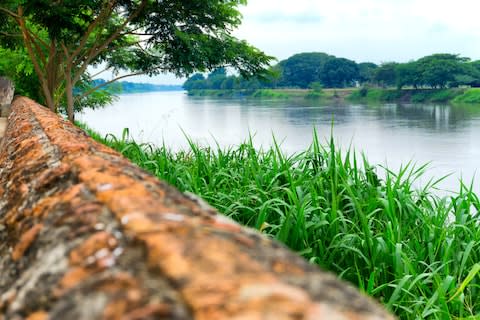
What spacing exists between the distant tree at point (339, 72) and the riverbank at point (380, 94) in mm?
2128

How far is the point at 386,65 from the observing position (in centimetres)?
9112

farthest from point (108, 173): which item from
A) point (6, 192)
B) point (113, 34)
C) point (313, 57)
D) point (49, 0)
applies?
point (313, 57)

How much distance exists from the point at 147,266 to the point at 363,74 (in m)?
104

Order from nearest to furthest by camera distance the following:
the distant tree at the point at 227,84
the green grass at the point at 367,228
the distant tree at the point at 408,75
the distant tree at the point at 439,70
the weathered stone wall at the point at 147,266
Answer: the weathered stone wall at the point at 147,266 → the green grass at the point at 367,228 → the distant tree at the point at 439,70 → the distant tree at the point at 408,75 → the distant tree at the point at 227,84

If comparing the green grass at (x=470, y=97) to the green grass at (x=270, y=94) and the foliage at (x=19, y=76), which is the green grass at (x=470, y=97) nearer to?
the green grass at (x=270, y=94)

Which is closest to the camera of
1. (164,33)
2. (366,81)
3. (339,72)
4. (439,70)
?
(164,33)

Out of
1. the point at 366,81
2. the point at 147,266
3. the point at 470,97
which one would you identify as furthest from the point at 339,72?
the point at 147,266

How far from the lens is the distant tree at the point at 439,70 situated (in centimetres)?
7531

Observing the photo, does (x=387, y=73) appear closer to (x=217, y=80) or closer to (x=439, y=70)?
(x=439, y=70)

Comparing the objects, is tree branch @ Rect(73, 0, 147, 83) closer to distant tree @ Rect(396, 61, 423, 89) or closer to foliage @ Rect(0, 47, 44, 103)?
foliage @ Rect(0, 47, 44, 103)

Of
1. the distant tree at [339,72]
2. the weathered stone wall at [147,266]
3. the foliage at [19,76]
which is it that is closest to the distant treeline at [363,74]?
the distant tree at [339,72]

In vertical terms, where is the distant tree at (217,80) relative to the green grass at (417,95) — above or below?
above

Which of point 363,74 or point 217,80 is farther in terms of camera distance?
point 217,80

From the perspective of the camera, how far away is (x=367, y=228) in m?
4.27
